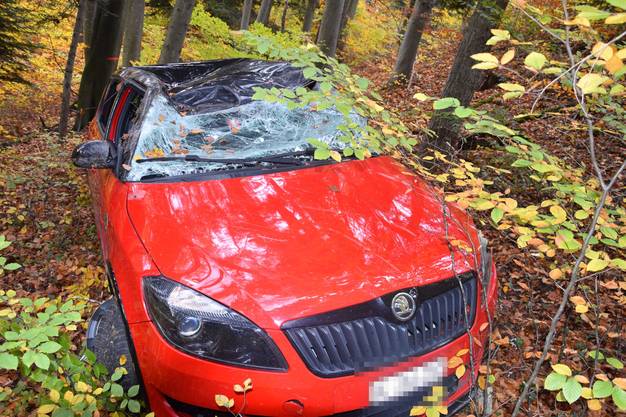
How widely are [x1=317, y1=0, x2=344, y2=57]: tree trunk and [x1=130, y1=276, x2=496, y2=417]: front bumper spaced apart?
7.98 metres

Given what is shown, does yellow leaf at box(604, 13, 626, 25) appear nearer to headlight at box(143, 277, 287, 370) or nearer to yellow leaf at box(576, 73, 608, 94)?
yellow leaf at box(576, 73, 608, 94)

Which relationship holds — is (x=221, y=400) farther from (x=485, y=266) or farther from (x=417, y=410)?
(x=485, y=266)

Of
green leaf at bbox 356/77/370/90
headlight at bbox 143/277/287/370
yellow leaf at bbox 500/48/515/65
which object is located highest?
yellow leaf at bbox 500/48/515/65

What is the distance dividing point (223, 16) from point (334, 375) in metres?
19.9

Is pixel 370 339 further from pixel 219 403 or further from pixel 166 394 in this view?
pixel 166 394

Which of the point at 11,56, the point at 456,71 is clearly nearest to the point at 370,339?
the point at 456,71

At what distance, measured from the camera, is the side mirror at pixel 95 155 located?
3.08 meters

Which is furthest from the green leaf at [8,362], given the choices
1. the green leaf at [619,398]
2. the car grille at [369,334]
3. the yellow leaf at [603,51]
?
the yellow leaf at [603,51]

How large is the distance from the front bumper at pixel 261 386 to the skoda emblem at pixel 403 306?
7.7 inches

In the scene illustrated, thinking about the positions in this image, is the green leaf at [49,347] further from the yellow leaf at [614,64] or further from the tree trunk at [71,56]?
the tree trunk at [71,56]

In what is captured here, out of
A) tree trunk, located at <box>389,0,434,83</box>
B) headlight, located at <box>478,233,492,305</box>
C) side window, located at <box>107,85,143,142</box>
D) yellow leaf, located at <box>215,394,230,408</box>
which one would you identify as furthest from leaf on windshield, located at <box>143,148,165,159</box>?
tree trunk, located at <box>389,0,434,83</box>

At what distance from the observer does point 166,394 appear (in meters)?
2.02

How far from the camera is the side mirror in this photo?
3.08 metres

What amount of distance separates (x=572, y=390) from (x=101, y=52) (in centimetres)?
911
